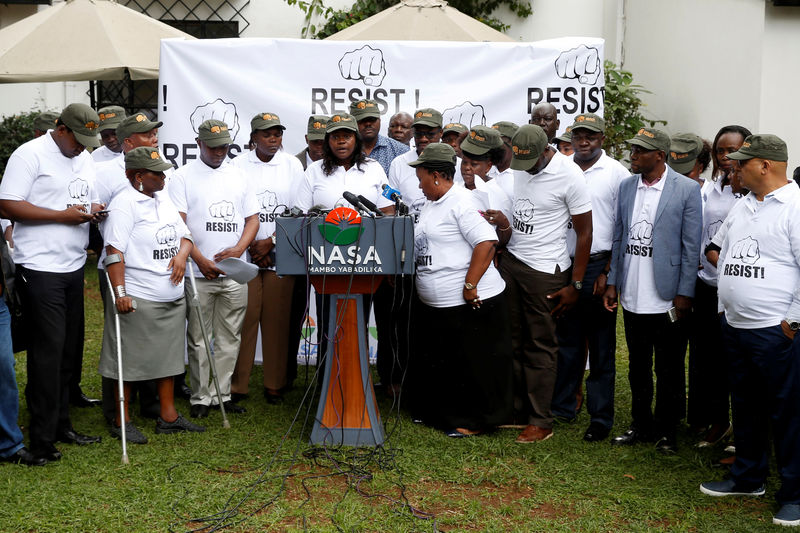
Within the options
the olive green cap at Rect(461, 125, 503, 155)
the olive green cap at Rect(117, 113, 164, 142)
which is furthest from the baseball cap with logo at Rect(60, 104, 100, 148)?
the olive green cap at Rect(461, 125, 503, 155)

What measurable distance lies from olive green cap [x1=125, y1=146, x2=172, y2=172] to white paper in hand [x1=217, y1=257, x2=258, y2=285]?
75 centimetres

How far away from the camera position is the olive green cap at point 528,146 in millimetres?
5945

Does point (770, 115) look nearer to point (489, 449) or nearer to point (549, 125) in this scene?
point (549, 125)

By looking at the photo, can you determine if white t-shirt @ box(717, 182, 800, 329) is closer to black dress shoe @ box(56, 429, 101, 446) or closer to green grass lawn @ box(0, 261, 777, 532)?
green grass lawn @ box(0, 261, 777, 532)

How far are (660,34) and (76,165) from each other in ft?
32.1

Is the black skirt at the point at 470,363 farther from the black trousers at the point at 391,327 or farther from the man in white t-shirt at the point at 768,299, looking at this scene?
the man in white t-shirt at the point at 768,299

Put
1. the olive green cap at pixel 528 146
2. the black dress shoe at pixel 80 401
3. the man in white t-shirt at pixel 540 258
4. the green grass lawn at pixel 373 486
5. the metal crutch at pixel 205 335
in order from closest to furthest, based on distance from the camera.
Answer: the green grass lawn at pixel 373 486, the olive green cap at pixel 528 146, the man in white t-shirt at pixel 540 258, the metal crutch at pixel 205 335, the black dress shoe at pixel 80 401

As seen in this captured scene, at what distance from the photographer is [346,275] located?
229 inches

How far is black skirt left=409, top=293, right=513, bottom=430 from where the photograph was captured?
6.23 m

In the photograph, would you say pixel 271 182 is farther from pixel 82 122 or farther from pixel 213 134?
pixel 82 122

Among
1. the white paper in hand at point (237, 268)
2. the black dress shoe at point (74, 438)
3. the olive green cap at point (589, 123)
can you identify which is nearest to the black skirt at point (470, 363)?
the white paper in hand at point (237, 268)

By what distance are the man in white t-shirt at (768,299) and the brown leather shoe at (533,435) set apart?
1607mm

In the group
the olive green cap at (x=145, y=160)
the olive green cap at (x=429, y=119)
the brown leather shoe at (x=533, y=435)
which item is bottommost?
the brown leather shoe at (x=533, y=435)

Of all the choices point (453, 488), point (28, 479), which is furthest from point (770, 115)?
point (28, 479)
